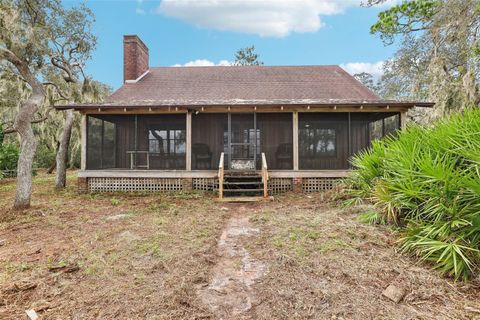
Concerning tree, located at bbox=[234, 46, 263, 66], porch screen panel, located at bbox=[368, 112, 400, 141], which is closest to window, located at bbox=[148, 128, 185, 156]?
porch screen panel, located at bbox=[368, 112, 400, 141]

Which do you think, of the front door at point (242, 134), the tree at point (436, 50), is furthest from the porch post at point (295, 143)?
the tree at point (436, 50)

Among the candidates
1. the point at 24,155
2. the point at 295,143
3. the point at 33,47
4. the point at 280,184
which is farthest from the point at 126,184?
the point at 295,143

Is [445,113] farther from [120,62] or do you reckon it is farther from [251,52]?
[251,52]

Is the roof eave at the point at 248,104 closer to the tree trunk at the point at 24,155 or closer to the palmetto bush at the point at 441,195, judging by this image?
the tree trunk at the point at 24,155

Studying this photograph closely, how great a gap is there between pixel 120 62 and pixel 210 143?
654 centimetres

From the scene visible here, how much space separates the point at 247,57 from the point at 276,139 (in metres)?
19.6

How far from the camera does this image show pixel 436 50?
43.8 feet

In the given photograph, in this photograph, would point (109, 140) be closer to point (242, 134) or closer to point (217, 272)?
point (242, 134)

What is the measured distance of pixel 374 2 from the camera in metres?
14.4

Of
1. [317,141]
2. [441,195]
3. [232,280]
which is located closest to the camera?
[232,280]

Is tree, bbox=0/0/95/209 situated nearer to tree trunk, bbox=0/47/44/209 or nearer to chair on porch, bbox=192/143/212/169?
tree trunk, bbox=0/47/44/209

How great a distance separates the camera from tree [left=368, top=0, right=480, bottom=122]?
35.7 feet

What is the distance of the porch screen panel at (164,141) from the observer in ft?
36.9

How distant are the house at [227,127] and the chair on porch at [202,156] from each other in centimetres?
4
